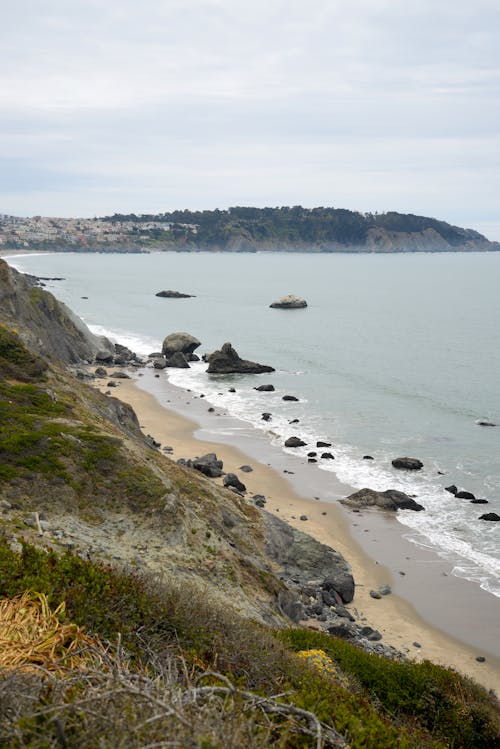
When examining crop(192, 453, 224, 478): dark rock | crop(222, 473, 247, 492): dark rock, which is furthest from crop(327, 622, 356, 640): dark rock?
crop(192, 453, 224, 478): dark rock

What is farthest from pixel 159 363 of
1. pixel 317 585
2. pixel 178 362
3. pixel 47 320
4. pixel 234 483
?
pixel 317 585

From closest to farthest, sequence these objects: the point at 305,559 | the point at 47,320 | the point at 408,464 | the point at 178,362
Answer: the point at 305,559 < the point at 408,464 < the point at 47,320 < the point at 178,362

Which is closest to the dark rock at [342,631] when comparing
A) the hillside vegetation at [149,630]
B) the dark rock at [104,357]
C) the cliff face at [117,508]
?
the cliff face at [117,508]

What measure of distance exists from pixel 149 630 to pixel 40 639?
7.14 feet

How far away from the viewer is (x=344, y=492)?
32531mm

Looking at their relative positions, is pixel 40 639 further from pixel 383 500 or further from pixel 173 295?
pixel 173 295

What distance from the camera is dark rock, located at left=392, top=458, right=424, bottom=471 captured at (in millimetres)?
35969

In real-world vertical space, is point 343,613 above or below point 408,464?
below

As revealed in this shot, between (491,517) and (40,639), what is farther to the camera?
(491,517)

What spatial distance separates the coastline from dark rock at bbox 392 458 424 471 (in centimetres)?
432

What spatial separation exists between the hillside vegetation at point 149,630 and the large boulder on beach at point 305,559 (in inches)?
28.8

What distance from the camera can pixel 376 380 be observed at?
59469mm

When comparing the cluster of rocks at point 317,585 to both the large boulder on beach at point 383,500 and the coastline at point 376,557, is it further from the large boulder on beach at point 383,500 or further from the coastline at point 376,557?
the large boulder on beach at point 383,500

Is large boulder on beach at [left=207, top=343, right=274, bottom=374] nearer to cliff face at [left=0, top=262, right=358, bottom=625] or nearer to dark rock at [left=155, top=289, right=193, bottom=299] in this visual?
cliff face at [left=0, top=262, right=358, bottom=625]
